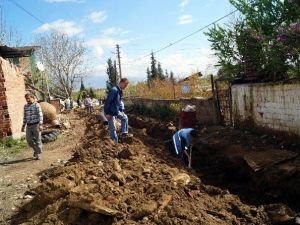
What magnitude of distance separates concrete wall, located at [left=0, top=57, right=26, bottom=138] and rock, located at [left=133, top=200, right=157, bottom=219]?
8.73 meters

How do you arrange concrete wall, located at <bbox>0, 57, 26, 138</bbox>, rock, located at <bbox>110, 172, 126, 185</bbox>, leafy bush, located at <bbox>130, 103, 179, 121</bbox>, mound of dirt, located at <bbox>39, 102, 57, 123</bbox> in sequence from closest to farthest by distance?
rock, located at <bbox>110, 172, 126, 185</bbox>
concrete wall, located at <bbox>0, 57, 26, 138</bbox>
leafy bush, located at <bbox>130, 103, 179, 121</bbox>
mound of dirt, located at <bbox>39, 102, 57, 123</bbox>

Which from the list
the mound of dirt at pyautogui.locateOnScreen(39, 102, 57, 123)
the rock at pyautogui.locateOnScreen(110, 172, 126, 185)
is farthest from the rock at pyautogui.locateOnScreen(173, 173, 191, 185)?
the mound of dirt at pyautogui.locateOnScreen(39, 102, 57, 123)

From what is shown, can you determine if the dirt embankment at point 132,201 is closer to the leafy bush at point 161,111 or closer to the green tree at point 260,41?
the green tree at point 260,41

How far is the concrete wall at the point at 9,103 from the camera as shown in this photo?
1246cm

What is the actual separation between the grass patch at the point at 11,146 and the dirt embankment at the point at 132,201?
4831mm

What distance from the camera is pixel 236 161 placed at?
8.84 metres

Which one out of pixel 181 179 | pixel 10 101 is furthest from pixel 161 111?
pixel 181 179

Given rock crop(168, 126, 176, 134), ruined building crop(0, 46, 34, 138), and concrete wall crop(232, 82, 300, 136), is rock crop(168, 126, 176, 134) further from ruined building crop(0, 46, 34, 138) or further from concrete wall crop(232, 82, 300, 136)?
ruined building crop(0, 46, 34, 138)

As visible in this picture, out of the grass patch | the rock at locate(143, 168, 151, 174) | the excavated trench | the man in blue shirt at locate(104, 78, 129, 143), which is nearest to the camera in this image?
the rock at locate(143, 168, 151, 174)

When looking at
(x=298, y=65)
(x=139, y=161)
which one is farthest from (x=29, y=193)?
(x=298, y=65)

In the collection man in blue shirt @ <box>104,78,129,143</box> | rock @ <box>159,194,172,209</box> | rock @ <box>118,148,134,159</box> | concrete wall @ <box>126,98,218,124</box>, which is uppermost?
man in blue shirt @ <box>104,78,129,143</box>

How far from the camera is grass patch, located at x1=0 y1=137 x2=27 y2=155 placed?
1132 cm

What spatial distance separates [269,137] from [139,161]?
4.49 metres

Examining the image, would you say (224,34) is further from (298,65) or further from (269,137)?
(269,137)
